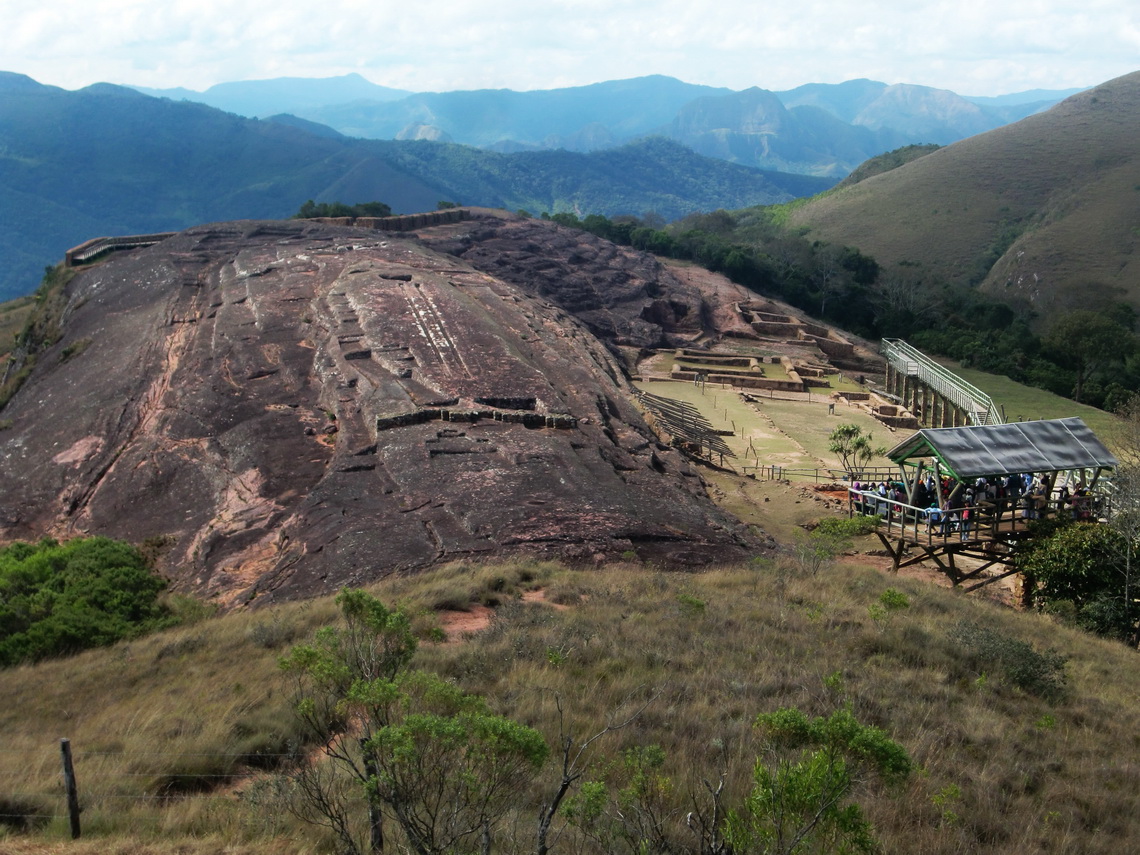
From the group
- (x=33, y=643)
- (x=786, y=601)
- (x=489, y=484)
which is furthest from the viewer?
(x=489, y=484)

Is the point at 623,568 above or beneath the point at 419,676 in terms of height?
beneath

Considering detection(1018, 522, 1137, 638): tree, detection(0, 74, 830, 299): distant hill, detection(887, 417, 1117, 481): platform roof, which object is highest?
detection(0, 74, 830, 299): distant hill

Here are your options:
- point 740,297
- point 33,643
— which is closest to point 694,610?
point 33,643

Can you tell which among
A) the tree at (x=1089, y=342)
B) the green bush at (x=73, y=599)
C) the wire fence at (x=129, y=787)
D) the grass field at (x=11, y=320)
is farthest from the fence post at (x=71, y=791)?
the tree at (x=1089, y=342)

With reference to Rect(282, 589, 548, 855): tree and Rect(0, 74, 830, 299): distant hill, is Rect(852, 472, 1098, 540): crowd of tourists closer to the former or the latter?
Rect(282, 589, 548, 855): tree

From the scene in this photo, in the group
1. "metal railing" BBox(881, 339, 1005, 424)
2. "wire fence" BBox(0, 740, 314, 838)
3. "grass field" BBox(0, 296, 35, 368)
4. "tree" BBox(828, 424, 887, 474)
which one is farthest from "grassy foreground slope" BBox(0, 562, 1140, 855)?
"grass field" BBox(0, 296, 35, 368)

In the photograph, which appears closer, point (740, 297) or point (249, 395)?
point (249, 395)

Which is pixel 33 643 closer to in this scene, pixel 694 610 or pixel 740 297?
pixel 694 610

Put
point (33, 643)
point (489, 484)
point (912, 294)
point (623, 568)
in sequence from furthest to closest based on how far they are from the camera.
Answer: point (912, 294) < point (489, 484) < point (623, 568) < point (33, 643)
